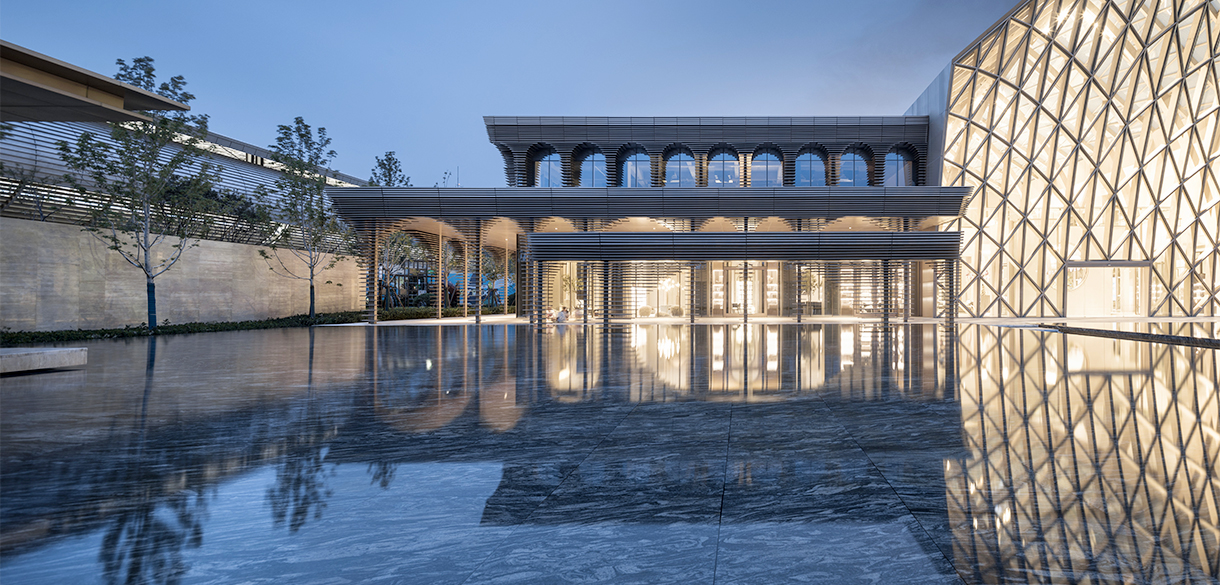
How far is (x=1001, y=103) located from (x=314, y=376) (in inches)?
1502

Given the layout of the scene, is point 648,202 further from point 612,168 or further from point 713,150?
point 713,150

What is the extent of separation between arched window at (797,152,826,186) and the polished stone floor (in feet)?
95.1

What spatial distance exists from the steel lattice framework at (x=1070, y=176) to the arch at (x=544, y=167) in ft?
71.7

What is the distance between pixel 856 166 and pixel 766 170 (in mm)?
5330

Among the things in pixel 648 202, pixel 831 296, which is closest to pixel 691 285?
pixel 648 202

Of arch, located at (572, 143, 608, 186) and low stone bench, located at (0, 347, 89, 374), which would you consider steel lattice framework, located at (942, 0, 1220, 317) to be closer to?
arch, located at (572, 143, 608, 186)

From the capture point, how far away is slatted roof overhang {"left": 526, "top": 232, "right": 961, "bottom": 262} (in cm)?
2925

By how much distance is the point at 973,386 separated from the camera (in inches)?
392

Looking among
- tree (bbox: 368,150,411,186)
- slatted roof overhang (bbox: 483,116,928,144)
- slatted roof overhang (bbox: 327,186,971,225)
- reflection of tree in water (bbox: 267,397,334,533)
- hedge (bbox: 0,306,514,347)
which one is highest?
slatted roof overhang (bbox: 483,116,928,144)

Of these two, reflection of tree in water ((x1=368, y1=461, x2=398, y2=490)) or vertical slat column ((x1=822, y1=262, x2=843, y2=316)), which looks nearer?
reflection of tree in water ((x1=368, y1=461, x2=398, y2=490))

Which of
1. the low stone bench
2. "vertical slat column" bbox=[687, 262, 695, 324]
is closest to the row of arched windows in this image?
"vertical slat column" bbox=[687, 262, 695, 324]

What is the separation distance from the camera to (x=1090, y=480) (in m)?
4.83

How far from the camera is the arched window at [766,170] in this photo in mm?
38594

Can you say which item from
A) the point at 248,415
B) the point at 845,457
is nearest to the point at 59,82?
the point at 248,415
